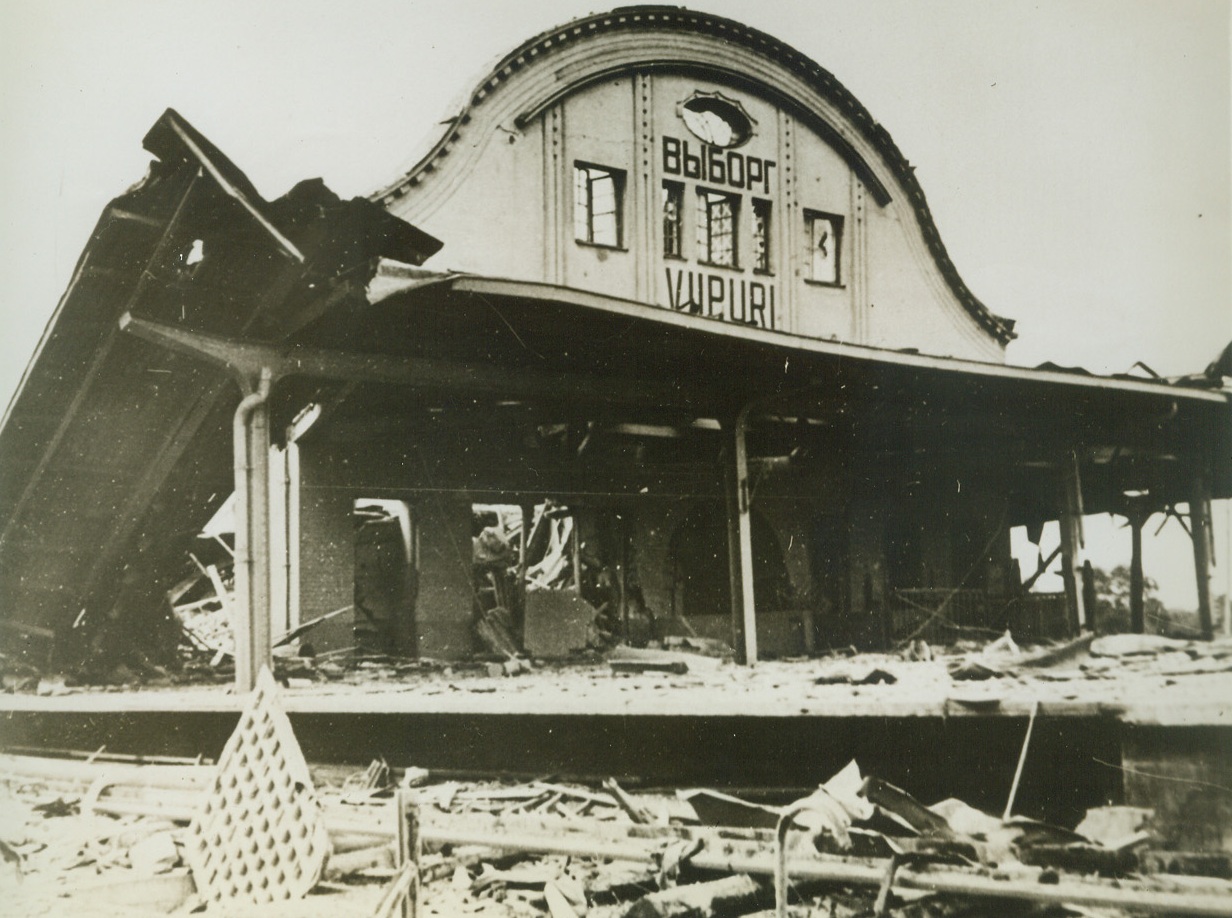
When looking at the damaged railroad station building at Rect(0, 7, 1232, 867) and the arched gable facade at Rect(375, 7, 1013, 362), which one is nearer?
the damaged railroad station building at Rect(0, 7, 1232, 867)

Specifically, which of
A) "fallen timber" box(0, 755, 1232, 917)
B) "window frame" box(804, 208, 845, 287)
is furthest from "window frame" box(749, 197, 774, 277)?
"fallen timber" box(0, 755, 1232, 917)

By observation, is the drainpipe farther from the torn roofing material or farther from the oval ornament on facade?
the oval ornament on facade

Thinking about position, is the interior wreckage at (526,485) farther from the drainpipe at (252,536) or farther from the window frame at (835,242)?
the window frame at (835,242)

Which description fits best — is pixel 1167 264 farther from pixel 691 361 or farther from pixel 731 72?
pixel 731 72

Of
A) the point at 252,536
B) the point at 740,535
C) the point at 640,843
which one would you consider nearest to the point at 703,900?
the point at 640,843

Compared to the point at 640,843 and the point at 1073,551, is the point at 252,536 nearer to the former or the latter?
the point at 640,843

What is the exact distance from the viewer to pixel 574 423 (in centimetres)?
1183

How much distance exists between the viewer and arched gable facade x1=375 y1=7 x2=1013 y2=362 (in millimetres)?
12773

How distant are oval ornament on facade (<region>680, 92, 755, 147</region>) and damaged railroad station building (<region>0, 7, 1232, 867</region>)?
64 millimetres

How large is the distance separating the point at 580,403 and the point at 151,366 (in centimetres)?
410

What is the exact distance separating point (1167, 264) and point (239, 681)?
23.4 feet

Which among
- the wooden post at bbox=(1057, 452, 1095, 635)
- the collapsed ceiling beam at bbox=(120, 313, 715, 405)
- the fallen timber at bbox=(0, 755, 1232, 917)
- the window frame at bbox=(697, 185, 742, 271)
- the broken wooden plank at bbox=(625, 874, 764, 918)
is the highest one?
the window frame at bbox=(697, 185, 742, 271)

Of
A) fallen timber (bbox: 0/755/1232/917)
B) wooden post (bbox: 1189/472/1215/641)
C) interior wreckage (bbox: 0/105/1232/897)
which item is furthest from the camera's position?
wooden post (bbox: 1189/472/1215/641)

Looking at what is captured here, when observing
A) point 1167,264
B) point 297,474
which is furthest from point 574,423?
point 1167,264
